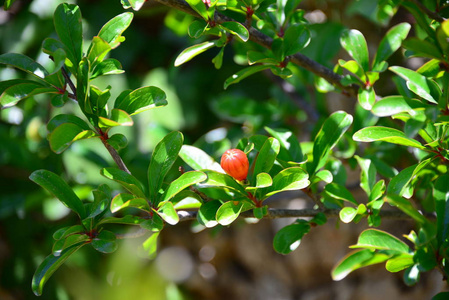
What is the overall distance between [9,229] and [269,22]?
122cm

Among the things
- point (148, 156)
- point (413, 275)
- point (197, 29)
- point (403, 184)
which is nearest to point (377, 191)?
point (403, 184)

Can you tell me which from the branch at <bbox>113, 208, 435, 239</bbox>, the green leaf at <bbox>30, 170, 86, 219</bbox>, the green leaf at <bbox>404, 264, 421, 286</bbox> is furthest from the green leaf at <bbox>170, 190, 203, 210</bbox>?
the green leaf at <bbox>404, 264, 421, 286</bbox>

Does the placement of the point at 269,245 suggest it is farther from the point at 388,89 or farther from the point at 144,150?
the point at 388,89

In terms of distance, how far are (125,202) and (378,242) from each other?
0.35 meters

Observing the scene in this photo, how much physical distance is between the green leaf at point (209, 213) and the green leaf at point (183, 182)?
0.15 ft

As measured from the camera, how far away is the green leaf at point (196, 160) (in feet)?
2.58

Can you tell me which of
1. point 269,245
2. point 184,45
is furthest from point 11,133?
point 269,245

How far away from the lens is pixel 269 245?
165 centimetres

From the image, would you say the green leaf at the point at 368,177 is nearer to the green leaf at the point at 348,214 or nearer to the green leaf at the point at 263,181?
the green leaf at the point at 348,214

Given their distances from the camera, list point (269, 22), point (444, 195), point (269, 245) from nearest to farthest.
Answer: point (444, 195) < point (269, 22) < point (269, 245)

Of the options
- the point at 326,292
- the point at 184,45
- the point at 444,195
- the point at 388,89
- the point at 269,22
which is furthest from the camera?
the point at 184,45

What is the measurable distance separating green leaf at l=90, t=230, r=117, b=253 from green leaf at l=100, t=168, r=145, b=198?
0.24 ft

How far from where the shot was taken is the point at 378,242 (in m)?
0.72

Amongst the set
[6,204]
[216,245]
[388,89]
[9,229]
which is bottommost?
[216,245]
